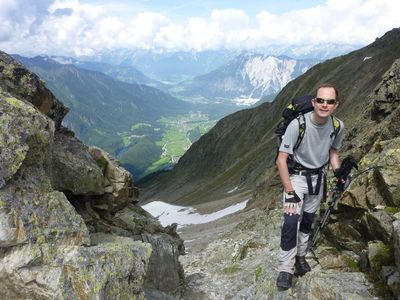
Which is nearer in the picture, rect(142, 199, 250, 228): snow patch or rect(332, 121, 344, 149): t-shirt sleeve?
rect(332, 121, 344, 149): t-shirt sleeve

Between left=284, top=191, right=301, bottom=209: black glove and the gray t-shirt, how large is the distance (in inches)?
35.7

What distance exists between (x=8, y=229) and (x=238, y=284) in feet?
39.1

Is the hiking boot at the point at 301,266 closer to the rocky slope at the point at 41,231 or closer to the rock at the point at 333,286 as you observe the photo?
the rock at the point at 333,286

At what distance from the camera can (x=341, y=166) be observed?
39.0 feet

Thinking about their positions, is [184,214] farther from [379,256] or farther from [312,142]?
Answer: [312,142]

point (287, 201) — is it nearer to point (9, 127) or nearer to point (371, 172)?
point (371, 172)

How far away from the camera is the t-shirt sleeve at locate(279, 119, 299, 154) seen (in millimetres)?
10555

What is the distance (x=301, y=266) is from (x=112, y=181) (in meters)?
10.9

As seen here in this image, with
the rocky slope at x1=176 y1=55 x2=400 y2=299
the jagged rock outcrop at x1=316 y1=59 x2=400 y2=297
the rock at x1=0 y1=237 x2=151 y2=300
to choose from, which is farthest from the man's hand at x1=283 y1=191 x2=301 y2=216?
the rock at x1=0 y1=237 x2=151 y2=300

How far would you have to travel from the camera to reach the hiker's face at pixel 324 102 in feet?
33.5

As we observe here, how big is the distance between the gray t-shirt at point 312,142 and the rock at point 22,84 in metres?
9.43

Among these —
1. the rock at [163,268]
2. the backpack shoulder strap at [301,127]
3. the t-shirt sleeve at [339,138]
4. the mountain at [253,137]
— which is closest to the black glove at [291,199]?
the backpack shoulder strap at [301,127]

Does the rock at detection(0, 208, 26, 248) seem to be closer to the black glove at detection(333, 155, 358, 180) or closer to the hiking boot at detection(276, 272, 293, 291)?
the hiking boot at detection(276, 272, 293, 291)

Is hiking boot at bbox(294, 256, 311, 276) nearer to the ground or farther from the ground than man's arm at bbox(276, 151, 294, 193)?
nearer to the ground
